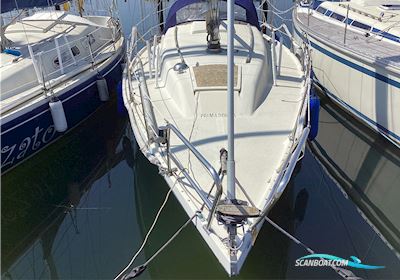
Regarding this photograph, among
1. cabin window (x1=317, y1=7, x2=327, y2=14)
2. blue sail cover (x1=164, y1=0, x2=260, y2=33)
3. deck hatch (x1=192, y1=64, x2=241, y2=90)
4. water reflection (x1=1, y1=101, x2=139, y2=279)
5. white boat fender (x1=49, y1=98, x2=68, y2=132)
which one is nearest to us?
water reflection (x1=1, y1=101, x2=139, y2=279)

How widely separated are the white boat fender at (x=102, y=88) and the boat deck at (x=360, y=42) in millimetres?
5048

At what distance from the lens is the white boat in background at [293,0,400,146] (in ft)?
23.9

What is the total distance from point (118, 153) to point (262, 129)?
370 cm

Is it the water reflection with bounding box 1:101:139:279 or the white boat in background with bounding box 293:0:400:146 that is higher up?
the white boat in background with bounding box 293:0:400:146

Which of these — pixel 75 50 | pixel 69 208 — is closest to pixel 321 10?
pixel 75 50

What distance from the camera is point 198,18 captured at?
803 centimetres

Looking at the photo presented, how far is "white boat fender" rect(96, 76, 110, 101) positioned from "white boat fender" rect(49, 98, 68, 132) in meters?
1.36

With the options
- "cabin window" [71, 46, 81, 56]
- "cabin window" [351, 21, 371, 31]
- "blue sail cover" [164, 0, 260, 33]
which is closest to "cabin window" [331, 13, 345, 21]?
"cabin window" [351, 21, 371, 31]

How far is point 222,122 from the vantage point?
523 centimetres

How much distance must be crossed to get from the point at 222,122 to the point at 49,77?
4154mm

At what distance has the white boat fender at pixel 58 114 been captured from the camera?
704cm

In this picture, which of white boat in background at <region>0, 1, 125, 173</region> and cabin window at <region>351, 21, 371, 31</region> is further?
cabin window at <region>351, 21, 371, 31</region>

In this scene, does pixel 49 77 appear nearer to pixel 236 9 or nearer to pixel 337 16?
pixel 236 9

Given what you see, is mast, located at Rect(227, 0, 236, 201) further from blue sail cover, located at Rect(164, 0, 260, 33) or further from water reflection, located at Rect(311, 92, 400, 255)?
blue sail cover, located at Rect(164, 0, 260, 33)
